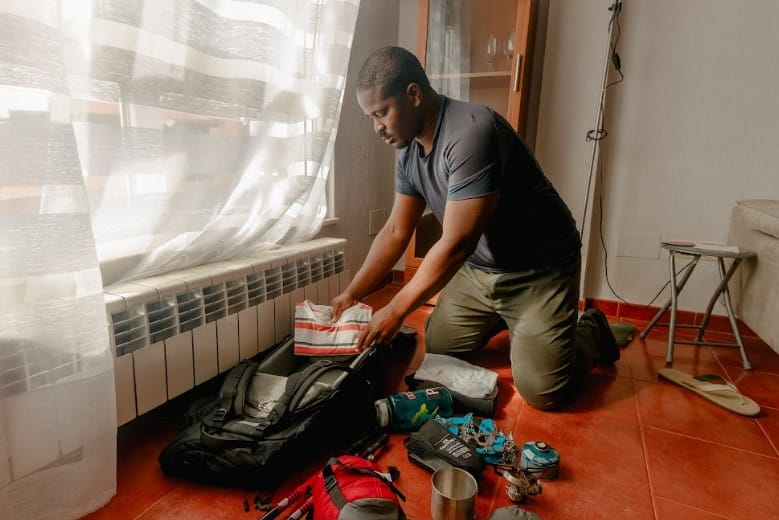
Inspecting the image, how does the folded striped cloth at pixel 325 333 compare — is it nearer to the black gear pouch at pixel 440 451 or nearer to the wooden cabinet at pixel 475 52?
the black gear pouch at pixel 440 451

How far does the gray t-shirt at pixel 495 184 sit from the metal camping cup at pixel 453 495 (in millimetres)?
643

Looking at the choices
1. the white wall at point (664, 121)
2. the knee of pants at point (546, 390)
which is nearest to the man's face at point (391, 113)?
the knee of pants at point (546, 390)

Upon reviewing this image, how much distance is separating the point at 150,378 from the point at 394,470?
62cm

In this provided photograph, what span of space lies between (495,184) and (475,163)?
73mm

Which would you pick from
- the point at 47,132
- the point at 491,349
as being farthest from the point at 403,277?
the point at 47,132

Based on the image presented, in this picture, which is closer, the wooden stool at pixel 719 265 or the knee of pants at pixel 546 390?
the knee of pants at pixel 546 390

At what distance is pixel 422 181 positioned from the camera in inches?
54.7

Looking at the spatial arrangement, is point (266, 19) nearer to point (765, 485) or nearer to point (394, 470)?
point (394, 470)

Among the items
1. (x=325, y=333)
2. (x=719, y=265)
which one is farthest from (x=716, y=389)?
(x=325, y=333)

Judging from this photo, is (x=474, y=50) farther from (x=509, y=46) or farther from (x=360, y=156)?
(x=360, y=156)

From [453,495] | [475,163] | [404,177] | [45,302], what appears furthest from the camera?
[404,177]

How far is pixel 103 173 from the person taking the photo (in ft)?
3.15

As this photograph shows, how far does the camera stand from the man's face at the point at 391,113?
→ 44.3 inches

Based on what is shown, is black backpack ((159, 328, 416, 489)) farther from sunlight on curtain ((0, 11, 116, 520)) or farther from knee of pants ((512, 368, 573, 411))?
knee of pants ((512, 368, 573, 411))
